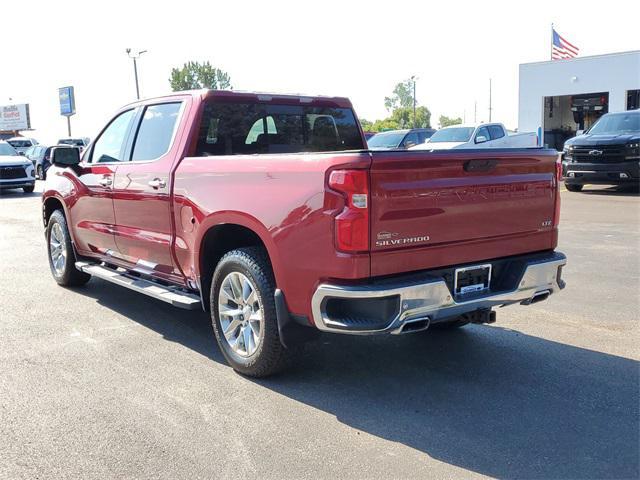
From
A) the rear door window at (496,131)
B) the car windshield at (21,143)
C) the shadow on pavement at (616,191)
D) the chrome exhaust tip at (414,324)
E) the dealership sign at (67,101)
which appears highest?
the dealership sign at (67,101)

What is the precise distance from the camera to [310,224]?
3770 millimetres

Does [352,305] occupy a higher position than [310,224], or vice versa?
[310,224]

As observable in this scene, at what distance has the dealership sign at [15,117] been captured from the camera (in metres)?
76.2

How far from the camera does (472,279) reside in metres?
4.11

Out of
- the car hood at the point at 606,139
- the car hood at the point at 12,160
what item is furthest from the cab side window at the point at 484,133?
the car hood at the point at 12,160

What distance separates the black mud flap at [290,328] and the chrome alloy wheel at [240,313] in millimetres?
219

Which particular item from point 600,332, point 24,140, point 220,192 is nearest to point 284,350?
point 220,192

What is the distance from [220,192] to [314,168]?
38.5 inches

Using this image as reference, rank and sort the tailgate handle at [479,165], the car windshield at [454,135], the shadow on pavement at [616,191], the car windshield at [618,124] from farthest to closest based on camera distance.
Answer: the car windshield at [454,135] < the car windshield at [618,124] < the shadow on pavement at [616,191] < the tailgate handle at [479,165]

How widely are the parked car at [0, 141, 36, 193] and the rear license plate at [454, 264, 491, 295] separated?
19.9m

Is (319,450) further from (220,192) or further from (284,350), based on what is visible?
(220,192)

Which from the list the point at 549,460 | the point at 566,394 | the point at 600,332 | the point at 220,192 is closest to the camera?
the point at 549,460

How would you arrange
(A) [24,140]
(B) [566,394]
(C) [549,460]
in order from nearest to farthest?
(C) [549,460]
(B) [566,394]
(A) [24,140]

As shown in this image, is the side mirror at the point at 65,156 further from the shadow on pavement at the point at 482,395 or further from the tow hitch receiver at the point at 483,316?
the tow hitch receiver at the point at 483,316
